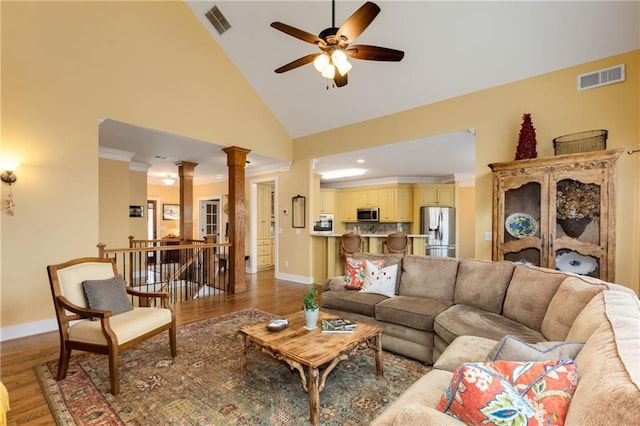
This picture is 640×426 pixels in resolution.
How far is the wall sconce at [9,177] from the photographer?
3.18 metres

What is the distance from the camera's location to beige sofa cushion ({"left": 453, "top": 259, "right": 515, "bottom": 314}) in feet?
8.98

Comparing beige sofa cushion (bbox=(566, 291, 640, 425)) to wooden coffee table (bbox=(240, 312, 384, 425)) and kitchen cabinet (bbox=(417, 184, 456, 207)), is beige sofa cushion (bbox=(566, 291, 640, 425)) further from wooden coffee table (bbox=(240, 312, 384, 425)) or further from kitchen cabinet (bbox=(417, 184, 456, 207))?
kitchen cabinet (bbox=(417, 184, 456, 207))

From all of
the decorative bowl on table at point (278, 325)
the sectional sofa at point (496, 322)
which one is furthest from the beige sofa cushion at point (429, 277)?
the decorative bowl on table at point (278, 325)

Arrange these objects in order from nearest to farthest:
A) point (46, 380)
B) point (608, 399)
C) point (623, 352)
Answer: point (608, 399) < point (623, 352) < point (46, 380)

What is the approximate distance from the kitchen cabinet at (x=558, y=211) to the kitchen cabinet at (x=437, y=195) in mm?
5098

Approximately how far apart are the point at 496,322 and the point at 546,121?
261 cm

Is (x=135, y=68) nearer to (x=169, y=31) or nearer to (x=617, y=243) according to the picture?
(x=169, y=31)

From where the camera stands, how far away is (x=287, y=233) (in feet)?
21.6

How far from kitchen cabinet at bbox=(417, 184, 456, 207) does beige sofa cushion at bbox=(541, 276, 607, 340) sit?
21.2 ft

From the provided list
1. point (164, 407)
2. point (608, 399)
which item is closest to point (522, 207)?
point (608, 399)

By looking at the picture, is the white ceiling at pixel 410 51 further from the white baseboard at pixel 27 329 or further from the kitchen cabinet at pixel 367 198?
the kitchen cabinet at pixel 367 198

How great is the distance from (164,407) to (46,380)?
118 centimetres

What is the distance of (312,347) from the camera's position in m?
2.07

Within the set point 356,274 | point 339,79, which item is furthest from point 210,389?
point 339,79
